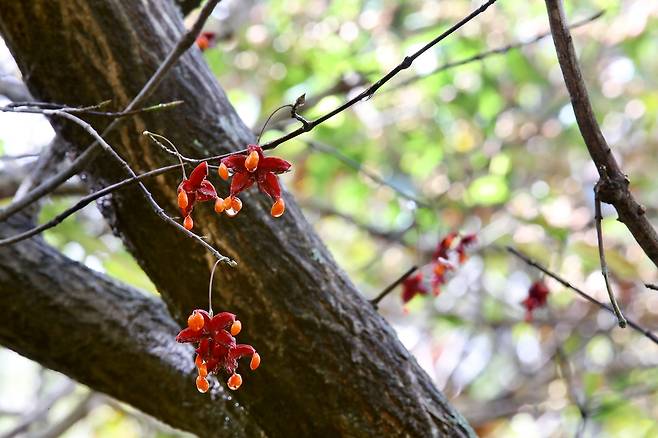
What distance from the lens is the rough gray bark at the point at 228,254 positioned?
1384 mm

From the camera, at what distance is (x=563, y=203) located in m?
3.84

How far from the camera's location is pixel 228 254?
141 cm

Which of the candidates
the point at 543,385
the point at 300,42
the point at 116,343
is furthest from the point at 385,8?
the point at 116,343

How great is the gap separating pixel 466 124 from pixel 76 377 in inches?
99.9

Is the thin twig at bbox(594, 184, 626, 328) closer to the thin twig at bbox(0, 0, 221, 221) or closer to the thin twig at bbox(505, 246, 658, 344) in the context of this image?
the thin twig at bbox(505, 246, 658, 344)

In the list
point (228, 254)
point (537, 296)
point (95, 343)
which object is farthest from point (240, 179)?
point (537, 296)

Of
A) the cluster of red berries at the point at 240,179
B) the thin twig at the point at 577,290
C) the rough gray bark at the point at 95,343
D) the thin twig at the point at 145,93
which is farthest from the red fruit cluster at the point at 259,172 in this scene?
the rough gray bark at the point at 95,343

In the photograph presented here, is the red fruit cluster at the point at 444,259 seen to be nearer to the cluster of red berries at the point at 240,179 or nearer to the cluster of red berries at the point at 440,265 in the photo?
the cluster of red berries at the point at 440,265

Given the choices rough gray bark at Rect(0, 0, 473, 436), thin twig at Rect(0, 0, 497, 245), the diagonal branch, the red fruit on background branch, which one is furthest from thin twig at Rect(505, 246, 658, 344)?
the red fruit on background branch

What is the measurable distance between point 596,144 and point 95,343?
3.26 feet

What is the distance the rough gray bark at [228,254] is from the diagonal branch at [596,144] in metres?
0.49

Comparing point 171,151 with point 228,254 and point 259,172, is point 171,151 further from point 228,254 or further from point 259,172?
point 228,254

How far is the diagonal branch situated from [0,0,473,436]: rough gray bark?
0.49 meters

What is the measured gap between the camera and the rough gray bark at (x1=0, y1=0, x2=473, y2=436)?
4.54ft
